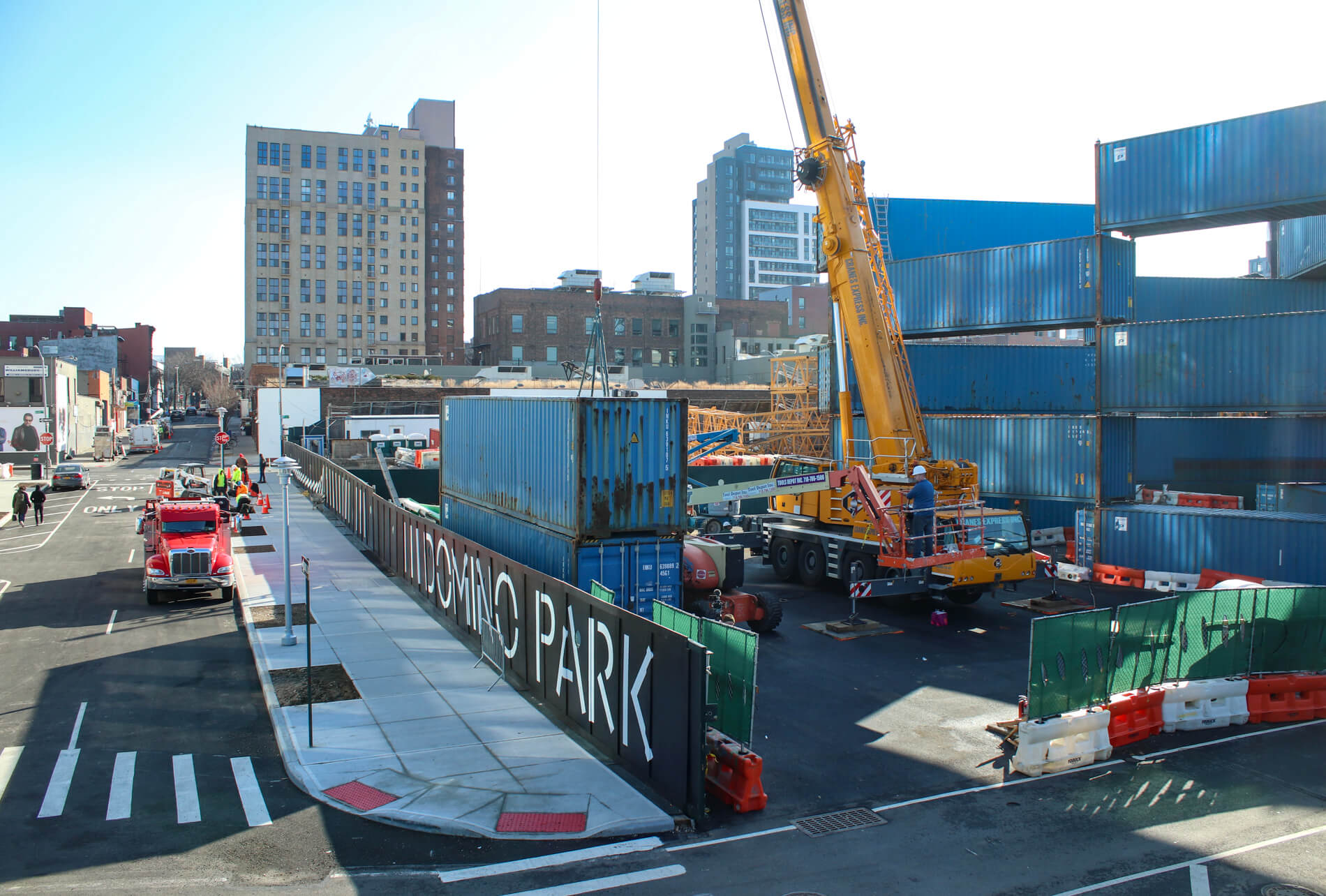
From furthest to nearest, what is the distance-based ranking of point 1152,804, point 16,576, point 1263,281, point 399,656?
point 1263,281 → point 16,576 → point 399,656 → point 1152,804

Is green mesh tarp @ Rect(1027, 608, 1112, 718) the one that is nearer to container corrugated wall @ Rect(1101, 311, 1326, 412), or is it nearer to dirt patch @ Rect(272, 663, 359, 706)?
dirt patch @ Rect(272, 663, 359, 706)

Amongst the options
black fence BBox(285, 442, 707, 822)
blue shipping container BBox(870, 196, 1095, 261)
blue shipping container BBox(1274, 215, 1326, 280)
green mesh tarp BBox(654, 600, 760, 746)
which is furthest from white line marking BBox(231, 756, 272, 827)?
blue shipping container BBox(1274, 215, 1326, 280)

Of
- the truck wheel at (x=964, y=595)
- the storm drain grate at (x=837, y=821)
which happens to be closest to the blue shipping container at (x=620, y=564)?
the storm drain grate at (x=837, y=821)

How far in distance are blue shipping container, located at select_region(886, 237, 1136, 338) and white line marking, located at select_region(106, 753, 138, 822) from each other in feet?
80.6

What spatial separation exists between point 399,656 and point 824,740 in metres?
7.84

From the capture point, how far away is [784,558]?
23500mm

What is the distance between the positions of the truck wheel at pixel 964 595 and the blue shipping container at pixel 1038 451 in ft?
20.6

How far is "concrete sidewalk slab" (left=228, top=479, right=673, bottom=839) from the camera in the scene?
31.0 feet

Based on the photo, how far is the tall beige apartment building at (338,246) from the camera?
391 ft

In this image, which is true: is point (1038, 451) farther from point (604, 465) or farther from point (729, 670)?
point (729, 670)

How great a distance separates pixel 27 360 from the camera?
2879 inches

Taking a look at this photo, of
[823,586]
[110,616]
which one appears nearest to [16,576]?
[110,616]

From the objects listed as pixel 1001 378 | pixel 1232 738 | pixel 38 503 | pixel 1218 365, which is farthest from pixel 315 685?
pixel 38 503

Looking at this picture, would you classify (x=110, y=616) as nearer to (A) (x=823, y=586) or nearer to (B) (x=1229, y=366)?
(A) (x=823, y=586)
